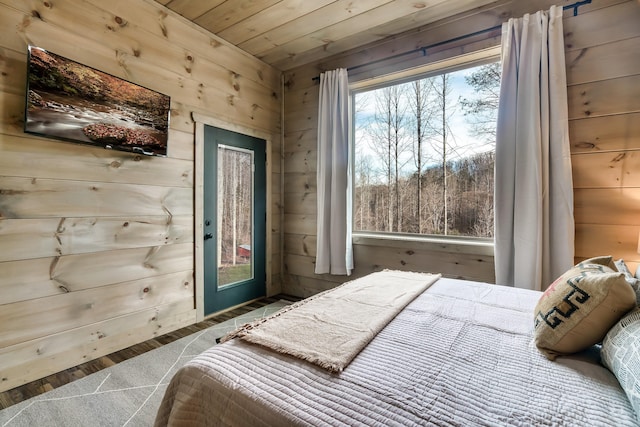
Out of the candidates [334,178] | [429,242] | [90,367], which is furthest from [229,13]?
[90,367]

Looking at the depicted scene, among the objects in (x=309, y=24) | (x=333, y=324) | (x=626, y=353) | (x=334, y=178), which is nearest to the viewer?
(x=626, y=353)

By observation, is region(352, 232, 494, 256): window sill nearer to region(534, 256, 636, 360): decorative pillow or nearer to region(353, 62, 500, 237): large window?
region(353, 62, 500, 237): large window

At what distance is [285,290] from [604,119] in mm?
3421

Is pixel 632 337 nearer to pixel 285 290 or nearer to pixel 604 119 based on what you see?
pixel 604 119

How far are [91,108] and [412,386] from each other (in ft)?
8.25

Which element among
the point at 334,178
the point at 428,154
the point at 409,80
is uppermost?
the point at 409,80

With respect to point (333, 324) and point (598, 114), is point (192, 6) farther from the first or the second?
point (598, 114)

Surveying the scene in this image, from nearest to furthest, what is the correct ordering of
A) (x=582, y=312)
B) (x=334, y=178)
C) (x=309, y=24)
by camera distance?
(x=582, y=312), (x=309, y=24), (x=334, y=178)

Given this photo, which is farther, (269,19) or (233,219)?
(233,219)

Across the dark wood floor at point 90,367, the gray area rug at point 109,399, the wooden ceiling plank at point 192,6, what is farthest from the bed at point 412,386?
the wooden ceiling plank at point 192,6

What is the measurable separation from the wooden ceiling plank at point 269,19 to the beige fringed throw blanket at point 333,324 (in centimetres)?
235

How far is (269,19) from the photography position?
280 centimetres

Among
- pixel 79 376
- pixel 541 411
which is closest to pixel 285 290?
pixel 79 376

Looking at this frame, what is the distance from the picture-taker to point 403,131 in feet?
10.4
